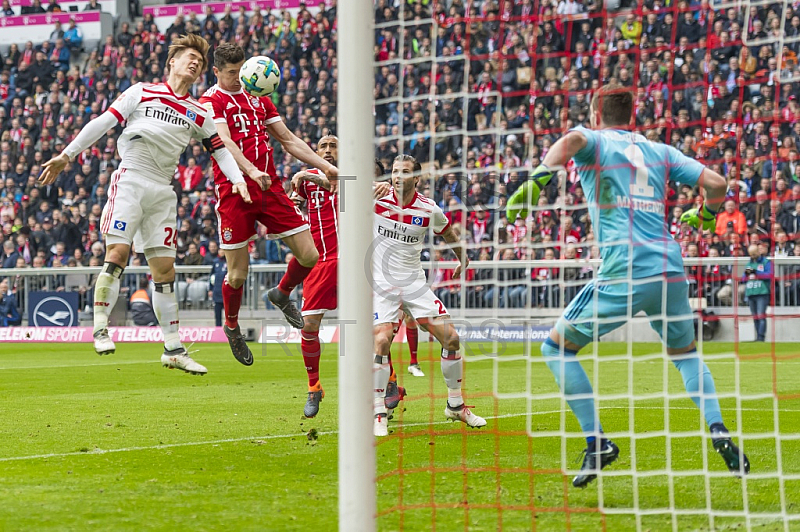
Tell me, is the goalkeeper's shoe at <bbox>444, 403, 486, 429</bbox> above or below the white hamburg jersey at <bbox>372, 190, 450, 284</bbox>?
below

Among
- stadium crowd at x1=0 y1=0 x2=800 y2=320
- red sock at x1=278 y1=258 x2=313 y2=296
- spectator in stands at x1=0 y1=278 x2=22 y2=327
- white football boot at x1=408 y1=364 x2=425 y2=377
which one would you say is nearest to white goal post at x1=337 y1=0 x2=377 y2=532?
stadium crowd at x1=0 y1=0 x2=800 y2=320

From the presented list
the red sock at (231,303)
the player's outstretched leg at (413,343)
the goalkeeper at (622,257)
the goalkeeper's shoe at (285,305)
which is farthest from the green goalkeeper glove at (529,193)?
the player's outstretched leg at (413,343)

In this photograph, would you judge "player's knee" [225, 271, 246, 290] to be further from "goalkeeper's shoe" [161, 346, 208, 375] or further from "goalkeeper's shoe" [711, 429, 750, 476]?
"goalkeeper's shoe" [711, 429, 750, 476]

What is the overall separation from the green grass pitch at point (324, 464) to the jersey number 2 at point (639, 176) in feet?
2.74

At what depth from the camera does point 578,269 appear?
643 inches

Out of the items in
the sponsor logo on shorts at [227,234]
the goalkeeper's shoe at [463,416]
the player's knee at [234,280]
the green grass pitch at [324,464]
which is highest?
the sponsor logo on shorts at [227,234]

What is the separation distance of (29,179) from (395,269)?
19106 millimetres

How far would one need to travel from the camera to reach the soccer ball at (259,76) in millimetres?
7949

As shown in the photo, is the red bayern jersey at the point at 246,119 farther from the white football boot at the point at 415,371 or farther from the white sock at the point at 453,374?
the white football boot at the point at 415,371

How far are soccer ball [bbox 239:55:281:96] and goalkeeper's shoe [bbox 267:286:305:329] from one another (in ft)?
5.27

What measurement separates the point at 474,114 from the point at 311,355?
2290 mm

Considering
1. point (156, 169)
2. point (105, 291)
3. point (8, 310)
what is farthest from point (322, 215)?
point (8, 310)

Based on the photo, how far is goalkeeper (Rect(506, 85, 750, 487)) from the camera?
5.08 metres

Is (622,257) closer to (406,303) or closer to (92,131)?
(406,303)
